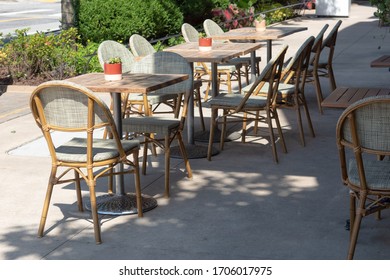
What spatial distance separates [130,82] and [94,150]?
2.26 ft

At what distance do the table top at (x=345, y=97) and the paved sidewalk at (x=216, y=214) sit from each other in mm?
851

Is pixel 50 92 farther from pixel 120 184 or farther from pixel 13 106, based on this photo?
pixel 13 106

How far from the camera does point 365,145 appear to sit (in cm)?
459

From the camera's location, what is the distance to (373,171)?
4871mm

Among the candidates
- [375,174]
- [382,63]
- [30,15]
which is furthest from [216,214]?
[30,15]

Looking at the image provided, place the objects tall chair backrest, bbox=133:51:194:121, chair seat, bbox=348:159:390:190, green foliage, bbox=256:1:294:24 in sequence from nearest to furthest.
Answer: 1. chair seat, bbox=348:159:390:190
2. tall chair backrest, bbox=133:51:194:121
3. green foliage, bbox=256:1:294:24

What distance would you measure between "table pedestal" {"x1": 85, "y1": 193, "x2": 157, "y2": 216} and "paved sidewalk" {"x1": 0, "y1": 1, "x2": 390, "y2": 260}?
7 centimetres

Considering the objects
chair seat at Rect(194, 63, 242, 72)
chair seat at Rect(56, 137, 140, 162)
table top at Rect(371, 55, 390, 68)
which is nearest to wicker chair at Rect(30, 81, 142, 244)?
chair seat at Rect(56, 137, 140, 162)

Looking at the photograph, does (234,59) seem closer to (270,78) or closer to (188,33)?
Answer: (188,33)

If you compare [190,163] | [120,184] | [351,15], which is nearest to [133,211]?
[120,184]

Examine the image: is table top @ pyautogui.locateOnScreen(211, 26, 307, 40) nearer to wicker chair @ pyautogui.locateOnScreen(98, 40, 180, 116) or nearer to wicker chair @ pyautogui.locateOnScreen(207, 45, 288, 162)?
wicker chair @ pyautogui.locateOnScreen(98, 40, 180, 116)

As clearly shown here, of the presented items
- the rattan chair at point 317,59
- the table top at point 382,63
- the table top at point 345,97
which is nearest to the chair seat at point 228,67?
the rattan chair at point 317,59

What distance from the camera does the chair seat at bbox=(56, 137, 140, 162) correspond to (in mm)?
5461

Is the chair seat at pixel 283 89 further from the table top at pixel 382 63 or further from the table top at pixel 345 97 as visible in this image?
the table top at pixel 345 97
